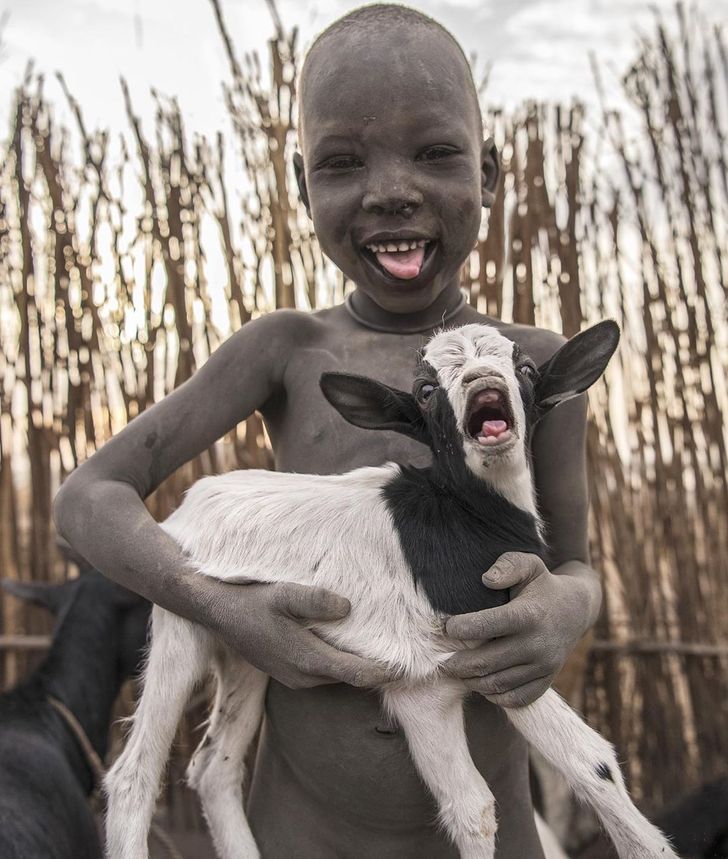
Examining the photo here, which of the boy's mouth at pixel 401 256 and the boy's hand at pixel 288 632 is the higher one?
the boy's mouth at pixel 401 256

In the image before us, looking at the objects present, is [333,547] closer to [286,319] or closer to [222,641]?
[222,641]

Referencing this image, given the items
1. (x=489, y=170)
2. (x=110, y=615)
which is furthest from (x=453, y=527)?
(x=110, y=615)

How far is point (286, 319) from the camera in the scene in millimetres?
1871

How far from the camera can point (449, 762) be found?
1410 millimetres

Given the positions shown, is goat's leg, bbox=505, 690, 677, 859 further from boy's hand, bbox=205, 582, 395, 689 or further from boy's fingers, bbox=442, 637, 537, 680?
boy's hand, bbox=205, 582, 395, 689

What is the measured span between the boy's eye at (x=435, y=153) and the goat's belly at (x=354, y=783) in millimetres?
969

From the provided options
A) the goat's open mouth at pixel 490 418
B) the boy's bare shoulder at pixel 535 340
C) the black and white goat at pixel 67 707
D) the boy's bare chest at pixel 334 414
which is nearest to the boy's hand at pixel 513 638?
the goat's open mouth at pixel 490 418

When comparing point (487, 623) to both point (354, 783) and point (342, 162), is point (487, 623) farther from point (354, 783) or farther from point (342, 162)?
point (342, 162)

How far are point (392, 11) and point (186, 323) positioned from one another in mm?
2154

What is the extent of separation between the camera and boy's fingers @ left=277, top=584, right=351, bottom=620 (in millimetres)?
1427

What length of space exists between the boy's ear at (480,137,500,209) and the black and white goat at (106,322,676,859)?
0.48 metres

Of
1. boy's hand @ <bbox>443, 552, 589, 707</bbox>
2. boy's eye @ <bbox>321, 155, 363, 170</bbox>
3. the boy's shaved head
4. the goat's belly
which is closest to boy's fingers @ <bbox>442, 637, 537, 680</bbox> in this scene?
boy's hand @ <bbox>443, 552, 589, 707</bbox>

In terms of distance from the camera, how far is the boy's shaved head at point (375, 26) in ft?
5.67

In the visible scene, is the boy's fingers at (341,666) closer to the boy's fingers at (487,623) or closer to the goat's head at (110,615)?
the boy's fingers at (487,623)
